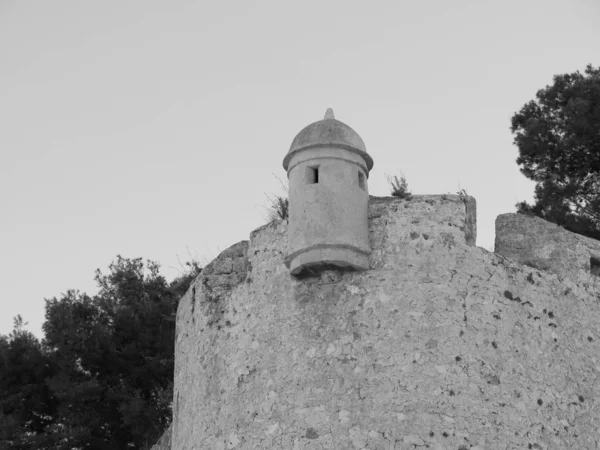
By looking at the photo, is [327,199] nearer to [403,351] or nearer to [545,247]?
[403,351]

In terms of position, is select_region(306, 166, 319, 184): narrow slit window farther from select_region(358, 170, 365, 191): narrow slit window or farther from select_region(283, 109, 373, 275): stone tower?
select_region(358, 170, 365, 191): narrow slit window

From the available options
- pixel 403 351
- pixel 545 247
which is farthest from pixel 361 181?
pixel 545 247

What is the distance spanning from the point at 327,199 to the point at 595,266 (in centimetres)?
335

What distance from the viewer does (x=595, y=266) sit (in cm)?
1228

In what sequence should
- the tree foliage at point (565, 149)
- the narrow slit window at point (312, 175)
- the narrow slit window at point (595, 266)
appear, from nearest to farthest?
the narrow slit window at point (312, 175)
the narrow slit window at point (595, 266)
the tree foliage at point (565, 149)

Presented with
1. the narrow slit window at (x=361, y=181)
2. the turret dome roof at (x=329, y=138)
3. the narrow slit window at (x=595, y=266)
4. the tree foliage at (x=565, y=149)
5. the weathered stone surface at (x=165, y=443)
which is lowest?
the weathered stone surface at (x=165, y=443)

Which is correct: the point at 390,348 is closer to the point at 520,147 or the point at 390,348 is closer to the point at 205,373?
the point at 205,373

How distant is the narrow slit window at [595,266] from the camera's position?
12.2m

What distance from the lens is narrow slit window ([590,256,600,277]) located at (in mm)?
12160

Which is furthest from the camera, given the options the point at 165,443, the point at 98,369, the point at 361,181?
the point at 98,369

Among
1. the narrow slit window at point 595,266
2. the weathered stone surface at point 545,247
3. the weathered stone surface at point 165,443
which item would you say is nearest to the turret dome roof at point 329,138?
the weathered stone surface at point 545,247

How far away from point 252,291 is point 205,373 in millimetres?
1001

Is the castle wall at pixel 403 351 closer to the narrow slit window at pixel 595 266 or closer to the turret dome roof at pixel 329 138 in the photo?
the narrow slit window at pixel 595 266

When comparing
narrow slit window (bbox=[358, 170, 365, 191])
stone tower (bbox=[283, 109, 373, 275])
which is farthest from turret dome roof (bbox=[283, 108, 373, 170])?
narrow slit window (bbox=[358, 170, 365, 191])
